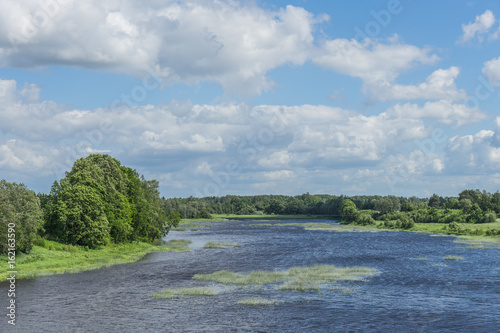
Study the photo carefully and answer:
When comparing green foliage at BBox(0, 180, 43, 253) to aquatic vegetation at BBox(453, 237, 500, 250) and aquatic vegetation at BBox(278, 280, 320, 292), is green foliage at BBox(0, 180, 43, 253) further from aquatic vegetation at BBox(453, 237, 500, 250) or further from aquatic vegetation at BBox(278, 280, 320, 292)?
aquatic vegetation at BBox(453, 237, 500, 250)

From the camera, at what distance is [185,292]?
53.7 m

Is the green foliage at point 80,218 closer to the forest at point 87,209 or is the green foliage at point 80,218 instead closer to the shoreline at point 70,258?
the forest at point 87,209

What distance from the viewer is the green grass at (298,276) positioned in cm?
5806

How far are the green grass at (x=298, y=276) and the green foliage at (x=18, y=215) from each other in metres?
27.8

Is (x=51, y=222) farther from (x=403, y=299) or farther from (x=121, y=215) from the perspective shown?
(x=403, y=299)

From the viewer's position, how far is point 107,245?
95.6m

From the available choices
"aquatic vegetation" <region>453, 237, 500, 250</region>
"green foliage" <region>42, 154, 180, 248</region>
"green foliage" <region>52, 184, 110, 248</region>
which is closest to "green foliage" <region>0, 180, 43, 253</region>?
"green foliage" <region>52, 184, 110, 248</region>

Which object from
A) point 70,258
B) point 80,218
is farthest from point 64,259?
point 80,218

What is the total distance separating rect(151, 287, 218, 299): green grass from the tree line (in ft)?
90.2

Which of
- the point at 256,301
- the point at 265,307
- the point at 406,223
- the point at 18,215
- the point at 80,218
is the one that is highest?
the point at 18,215

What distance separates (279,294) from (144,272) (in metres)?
27.7

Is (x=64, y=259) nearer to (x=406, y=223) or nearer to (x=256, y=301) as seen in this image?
(x=256, y=301)

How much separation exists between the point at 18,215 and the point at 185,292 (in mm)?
30887

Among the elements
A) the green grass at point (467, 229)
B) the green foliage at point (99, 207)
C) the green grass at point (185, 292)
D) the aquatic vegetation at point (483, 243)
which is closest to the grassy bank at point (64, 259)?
the green foliage at point (99, 207)
